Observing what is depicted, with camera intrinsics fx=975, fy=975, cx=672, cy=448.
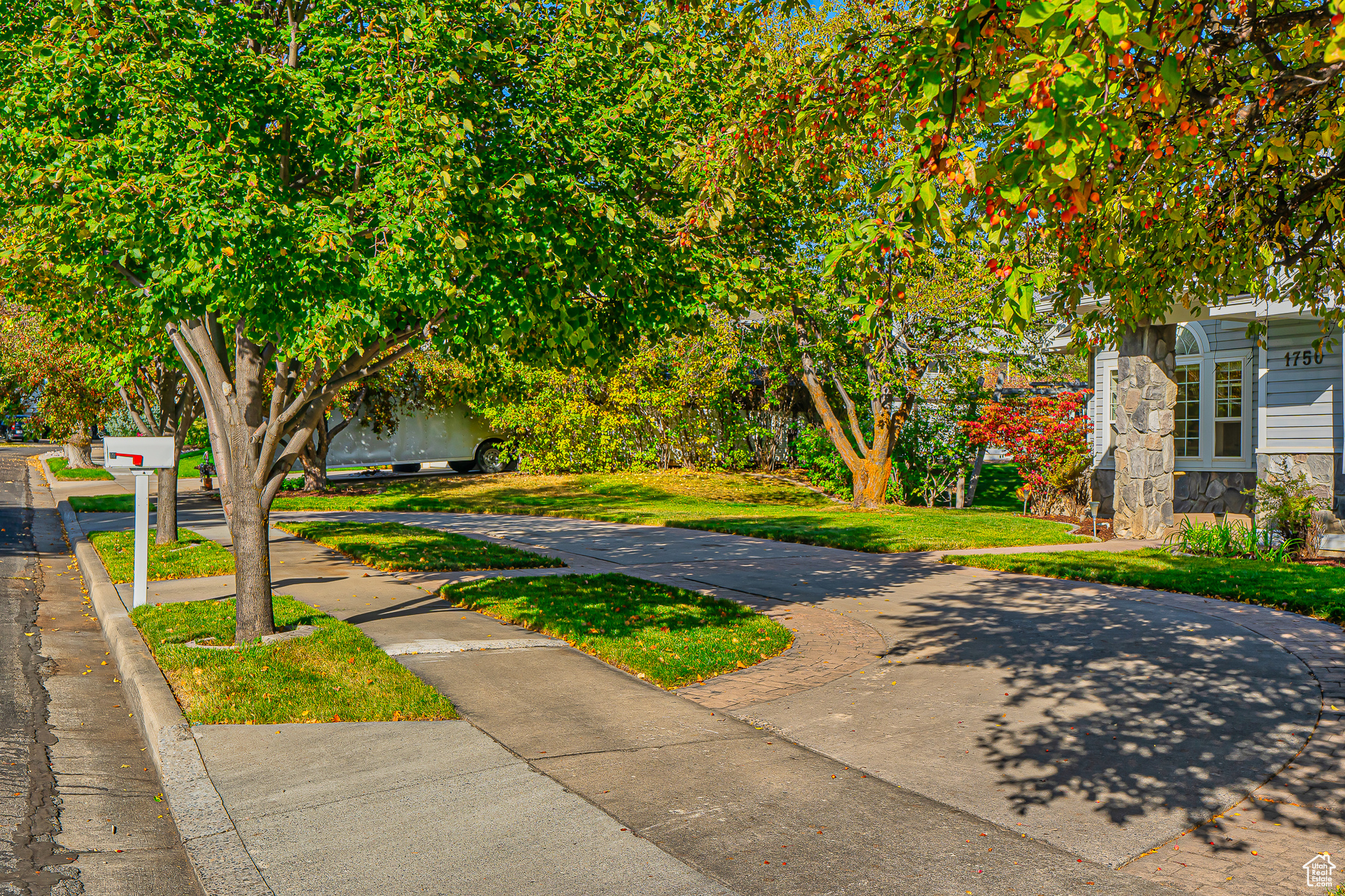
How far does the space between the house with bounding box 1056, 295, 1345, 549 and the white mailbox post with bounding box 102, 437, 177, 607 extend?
12.7 m

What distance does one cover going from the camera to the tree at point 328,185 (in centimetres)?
603

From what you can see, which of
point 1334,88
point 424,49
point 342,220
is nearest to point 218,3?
point 424,49

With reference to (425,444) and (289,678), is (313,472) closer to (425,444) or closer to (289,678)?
(425,444)

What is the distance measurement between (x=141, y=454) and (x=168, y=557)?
14.4ft

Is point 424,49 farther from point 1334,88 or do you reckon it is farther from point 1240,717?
point 1240,717

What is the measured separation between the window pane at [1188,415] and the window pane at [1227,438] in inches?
12.9

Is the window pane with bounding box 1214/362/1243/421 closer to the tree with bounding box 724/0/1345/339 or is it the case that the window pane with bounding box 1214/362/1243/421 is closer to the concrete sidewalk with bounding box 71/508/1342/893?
the concrete sidewalk with bounding box 71/508/1342/893

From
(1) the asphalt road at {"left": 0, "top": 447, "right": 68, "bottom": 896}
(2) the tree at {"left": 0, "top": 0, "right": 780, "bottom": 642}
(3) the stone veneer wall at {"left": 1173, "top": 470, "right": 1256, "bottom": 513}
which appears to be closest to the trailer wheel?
(1) the asphalt road at {"left": 0, "top": 447, "right": 68, "bottom": 896}

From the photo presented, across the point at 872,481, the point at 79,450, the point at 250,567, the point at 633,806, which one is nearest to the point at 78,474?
the point at 79,450

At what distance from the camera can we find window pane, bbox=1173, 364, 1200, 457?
57.4 feet

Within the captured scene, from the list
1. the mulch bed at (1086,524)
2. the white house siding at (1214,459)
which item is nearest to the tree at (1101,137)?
the mulch bed at (1086,524)

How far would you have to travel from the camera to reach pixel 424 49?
247 inches

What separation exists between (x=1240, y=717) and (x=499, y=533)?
480 inches

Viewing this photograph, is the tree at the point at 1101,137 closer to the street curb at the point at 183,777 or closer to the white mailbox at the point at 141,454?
the street curb at the point at 183,777
